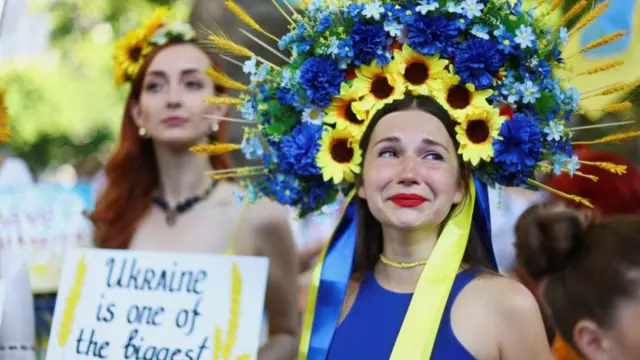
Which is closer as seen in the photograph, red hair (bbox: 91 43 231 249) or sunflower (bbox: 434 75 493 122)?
sunflower (bbox: 434 75 493 122)

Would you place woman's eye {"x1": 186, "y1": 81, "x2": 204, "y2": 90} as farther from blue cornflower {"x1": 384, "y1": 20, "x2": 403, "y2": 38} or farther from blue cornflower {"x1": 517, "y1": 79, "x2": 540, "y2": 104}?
blue cornflower {"x1": 517, "y1": 79, "x2": 540, "y2": 104}

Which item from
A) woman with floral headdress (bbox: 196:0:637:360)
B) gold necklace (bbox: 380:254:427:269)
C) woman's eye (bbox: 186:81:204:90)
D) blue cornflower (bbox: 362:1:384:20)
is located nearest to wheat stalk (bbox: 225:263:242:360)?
woman with floral headdress (bbox: 196:0:637:360)

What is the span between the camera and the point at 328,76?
2.58 m

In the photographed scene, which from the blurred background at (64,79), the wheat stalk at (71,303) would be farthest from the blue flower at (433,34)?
the blurred background at (64,79)

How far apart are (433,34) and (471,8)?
11 centimetres

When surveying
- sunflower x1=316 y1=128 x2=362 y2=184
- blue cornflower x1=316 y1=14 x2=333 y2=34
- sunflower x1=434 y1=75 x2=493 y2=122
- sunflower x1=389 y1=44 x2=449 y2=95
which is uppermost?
blue cornflower x1=316 y1=14 x2=333 y2=34

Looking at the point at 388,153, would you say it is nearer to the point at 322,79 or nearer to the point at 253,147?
the point at 322,79

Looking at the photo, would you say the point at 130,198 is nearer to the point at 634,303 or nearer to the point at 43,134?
the point at 634,303

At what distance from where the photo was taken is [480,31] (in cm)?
245

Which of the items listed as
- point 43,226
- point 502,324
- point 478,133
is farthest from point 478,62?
point 43,226

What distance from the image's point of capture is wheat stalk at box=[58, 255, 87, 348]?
308 centimetres

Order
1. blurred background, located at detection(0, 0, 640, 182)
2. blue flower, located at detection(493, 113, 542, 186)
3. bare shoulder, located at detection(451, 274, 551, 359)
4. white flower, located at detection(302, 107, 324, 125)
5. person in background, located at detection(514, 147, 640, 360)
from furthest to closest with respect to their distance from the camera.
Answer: blurred background, located at detection(0, 0, 640, 182), person in background, located at detection(514, 147, 640, 360), white flower, located at detection(302, 107, 324, 125), blue flower, located at detection(493, 113, 542, 186), bare shoulder, located at detection(451, 274, 551, 359)

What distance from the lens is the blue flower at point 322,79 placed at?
259 cm

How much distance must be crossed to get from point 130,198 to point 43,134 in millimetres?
8101
